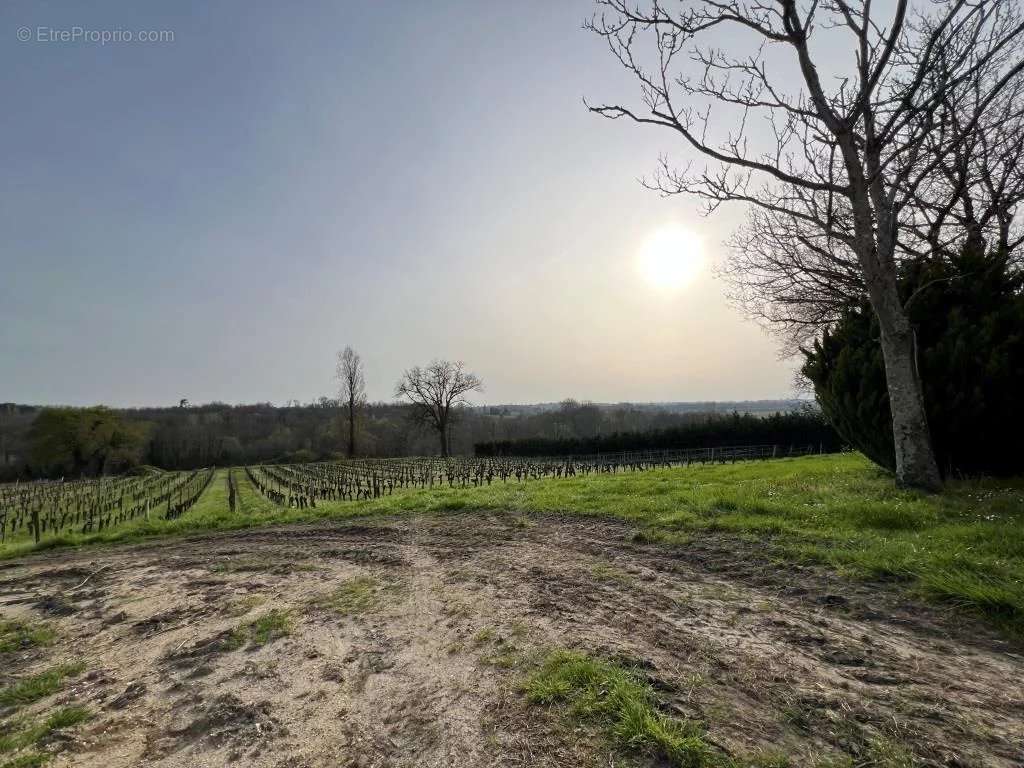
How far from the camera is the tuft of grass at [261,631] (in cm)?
412

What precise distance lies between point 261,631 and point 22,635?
8.41 ft

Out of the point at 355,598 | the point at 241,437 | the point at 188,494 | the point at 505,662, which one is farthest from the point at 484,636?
the point at 241,437

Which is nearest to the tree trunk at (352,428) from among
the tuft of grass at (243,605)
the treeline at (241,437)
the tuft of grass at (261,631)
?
the treeline at (241,437)

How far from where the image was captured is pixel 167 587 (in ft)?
19.8

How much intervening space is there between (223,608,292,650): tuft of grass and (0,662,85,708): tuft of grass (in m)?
1.10

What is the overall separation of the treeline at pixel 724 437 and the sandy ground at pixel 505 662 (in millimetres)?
37587

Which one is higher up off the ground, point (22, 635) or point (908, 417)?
point (908, 417)

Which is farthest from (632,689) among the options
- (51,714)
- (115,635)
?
(115,635)

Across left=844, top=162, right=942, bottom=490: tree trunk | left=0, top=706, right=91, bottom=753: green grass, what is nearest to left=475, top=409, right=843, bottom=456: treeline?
left=844, top=162, right=942, bottom=490: tree trunk

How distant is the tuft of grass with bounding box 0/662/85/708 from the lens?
3.45 metres

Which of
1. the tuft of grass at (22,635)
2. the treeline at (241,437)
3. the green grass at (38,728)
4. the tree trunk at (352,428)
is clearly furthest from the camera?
the tree trunk at (352,428)

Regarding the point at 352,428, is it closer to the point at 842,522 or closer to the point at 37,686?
the point at 37,686

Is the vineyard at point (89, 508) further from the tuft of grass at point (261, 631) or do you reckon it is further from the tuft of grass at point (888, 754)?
the tuft of grass at point (888, 754)

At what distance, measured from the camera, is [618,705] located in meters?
2.69
